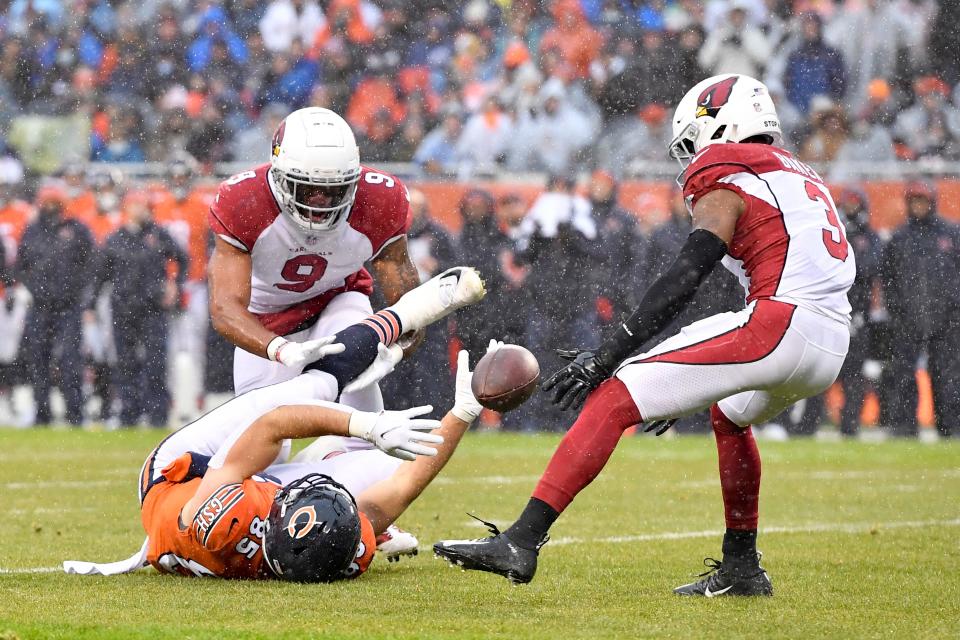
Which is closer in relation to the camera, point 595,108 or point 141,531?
point 141,531

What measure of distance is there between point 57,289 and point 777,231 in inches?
379

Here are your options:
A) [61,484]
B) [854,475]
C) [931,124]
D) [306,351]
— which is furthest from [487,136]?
[306,351]

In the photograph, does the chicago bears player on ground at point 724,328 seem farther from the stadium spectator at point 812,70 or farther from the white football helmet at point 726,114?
the stadium spectator at point 812,70

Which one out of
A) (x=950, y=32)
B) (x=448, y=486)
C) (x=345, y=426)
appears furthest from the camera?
(x=950, y=32)

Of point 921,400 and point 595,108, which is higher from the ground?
point 595,108

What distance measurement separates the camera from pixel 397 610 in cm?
459

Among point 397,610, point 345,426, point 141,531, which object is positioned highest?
point 345,426

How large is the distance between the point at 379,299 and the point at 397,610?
7184 mm

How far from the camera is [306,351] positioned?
18.6 feet

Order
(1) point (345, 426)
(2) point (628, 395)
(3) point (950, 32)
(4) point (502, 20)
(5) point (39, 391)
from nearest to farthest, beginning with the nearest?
(2) point (628, 395)
(1) point (345, 426)
(5) point (39, 391)
(3) point (950, 32)
(4) point (502, 20)

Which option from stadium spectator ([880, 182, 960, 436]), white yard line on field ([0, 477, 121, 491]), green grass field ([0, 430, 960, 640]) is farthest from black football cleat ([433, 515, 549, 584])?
stadium spectator ([880, 182, 960, 436])

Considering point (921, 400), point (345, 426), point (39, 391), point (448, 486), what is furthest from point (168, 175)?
point (345, 426)

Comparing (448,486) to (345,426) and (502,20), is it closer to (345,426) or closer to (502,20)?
(345,426)

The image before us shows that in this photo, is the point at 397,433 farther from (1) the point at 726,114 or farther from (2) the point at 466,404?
(1) the point at 726,114
